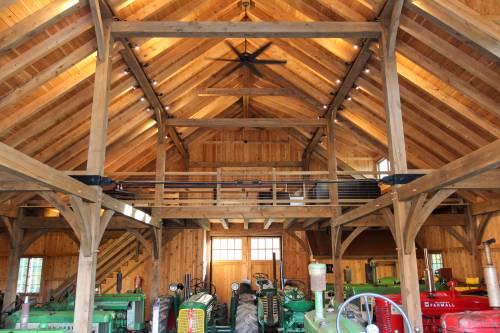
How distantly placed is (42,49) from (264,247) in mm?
11772

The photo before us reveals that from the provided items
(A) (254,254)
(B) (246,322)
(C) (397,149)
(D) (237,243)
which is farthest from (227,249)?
(C) (397,149)

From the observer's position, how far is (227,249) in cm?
1616

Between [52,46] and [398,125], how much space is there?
5.81 meters

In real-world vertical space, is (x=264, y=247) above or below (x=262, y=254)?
above

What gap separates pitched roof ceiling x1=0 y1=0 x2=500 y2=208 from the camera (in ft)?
20.9

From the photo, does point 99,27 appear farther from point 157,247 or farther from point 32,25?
point 157,247

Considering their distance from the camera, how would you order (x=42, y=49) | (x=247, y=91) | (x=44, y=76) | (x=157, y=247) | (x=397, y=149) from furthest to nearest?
(x=247, y=91), (x=157, y=247), (x=44, y=76), (x=397, y=149), (x=42, y=49)

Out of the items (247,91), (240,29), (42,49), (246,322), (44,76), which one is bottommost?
(246,322)

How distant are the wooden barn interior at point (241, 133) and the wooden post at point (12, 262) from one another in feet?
0.19

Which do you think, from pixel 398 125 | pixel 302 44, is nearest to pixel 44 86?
pixel 302 44

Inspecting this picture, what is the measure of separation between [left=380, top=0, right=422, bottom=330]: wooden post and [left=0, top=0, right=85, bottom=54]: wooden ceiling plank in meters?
5.33

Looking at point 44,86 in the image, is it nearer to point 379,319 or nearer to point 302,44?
point 302,44

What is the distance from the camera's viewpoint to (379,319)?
583 centimetres

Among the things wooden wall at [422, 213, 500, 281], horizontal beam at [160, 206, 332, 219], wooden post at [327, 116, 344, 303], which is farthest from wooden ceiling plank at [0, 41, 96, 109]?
wooden wall at [422, 213, 500, 281]
